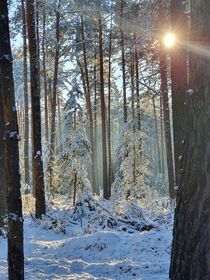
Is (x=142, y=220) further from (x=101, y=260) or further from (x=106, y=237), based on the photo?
(x=101, y=260)

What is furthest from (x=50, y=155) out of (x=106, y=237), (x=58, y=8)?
(x=106, y=237)

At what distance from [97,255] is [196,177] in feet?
17.9

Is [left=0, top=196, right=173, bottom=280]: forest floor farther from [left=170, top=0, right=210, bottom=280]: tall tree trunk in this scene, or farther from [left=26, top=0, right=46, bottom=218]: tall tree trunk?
[left=170, top=0, right=210, bottom=280]: tall tree trunk

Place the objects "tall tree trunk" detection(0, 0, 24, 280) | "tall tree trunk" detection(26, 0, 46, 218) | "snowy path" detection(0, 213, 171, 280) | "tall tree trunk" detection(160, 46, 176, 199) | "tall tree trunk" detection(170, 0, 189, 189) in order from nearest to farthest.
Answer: "tall tree trunk" detection(0, 0, 24, 280)
"snowy path" detection(0, 213, 171, 280)
"tall tree trunk" detection(170, 0, 189, 189)
"tall tree trunk" detection(26, 0, 46, 218)
"tall tree trunk" detection(160, 46, 176, 199)

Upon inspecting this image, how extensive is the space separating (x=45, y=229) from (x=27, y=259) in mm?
3323

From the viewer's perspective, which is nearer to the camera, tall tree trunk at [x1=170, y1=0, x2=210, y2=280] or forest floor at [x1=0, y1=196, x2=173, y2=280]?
tall tree trunk at [x1=170, y1=0, x2=210, y2=280]

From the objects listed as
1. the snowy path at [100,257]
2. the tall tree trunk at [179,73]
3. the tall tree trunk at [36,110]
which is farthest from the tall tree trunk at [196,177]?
the tall tree trunk at [36,110]

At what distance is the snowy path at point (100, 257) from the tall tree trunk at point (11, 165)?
120cm

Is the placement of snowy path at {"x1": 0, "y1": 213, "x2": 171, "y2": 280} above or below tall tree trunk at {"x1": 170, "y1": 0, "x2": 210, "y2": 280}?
below

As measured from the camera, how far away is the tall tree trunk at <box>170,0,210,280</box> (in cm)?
389

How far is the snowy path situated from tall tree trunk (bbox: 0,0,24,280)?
1.20m

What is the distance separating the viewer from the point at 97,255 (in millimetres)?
8898

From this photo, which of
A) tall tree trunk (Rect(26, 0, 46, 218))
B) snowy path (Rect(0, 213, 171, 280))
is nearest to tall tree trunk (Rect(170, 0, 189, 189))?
snowy path (Rect(0, 213, 171, 280))

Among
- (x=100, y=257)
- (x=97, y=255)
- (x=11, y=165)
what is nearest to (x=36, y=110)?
(x=97, y=255)
